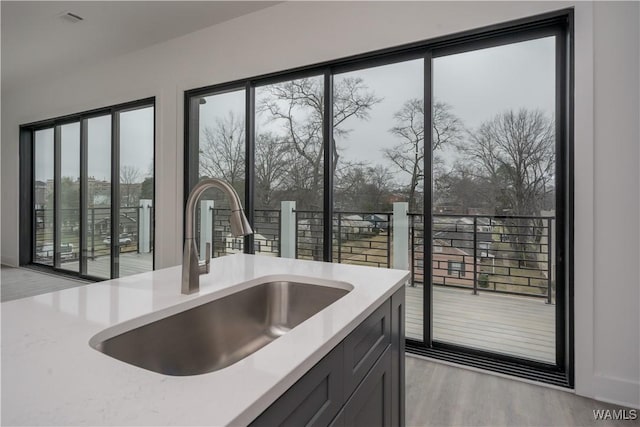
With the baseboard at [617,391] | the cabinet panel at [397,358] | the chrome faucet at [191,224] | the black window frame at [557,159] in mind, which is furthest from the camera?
the black window frame at [557,159]

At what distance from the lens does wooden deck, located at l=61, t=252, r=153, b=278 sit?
4.34m

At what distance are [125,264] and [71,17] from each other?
8.93 feet

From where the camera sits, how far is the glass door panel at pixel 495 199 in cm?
234

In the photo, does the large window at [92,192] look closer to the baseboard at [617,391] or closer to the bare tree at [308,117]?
the bare tree at [308,117]

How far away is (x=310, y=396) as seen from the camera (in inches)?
29.6

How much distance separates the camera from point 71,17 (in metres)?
3.37

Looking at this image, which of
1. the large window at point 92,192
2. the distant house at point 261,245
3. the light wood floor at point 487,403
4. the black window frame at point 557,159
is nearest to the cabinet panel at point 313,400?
the light wood floor at point 487,403

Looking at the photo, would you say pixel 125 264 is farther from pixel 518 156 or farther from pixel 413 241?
pixel 518 156

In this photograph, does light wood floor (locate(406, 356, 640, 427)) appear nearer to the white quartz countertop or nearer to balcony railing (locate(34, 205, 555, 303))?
balcony railing (locate(34, 205, 555, 303))

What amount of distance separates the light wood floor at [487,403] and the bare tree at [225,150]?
2371 mm

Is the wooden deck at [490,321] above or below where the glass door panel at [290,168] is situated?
below

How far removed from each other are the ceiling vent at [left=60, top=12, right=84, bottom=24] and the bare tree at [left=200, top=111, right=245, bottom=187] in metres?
1.47

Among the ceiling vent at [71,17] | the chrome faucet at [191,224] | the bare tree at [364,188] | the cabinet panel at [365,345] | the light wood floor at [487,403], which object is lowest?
the light wood floor at [487,403]

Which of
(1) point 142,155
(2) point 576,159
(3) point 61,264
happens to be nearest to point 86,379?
(2) point 576,159
